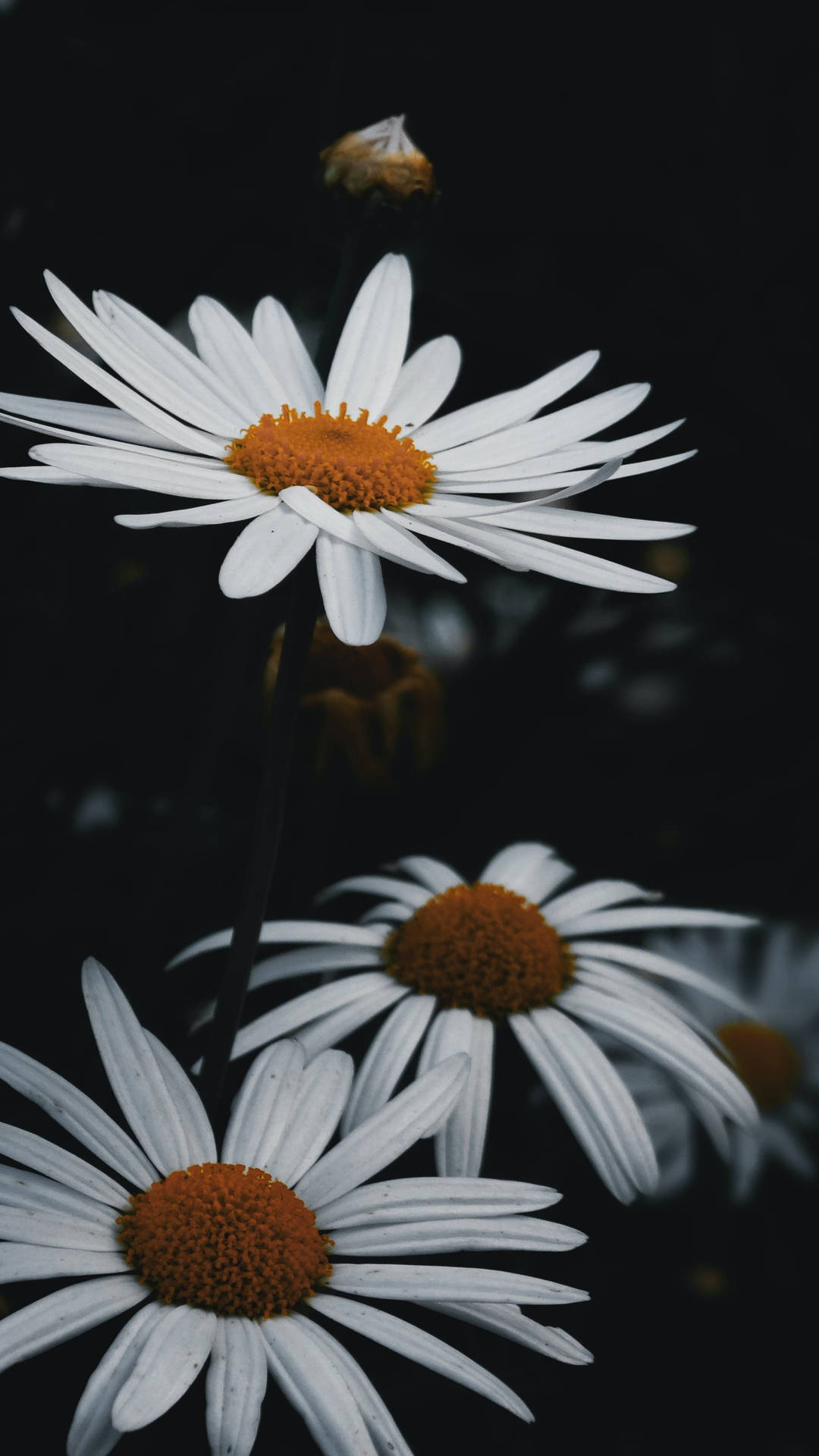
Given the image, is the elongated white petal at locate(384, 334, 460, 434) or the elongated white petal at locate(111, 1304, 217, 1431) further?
the elongated white petal at locate(384, 334, 460, 434)

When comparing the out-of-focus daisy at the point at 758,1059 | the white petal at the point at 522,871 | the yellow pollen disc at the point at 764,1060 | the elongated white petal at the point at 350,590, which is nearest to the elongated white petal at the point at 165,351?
the elongated white petal at the point at 350,590

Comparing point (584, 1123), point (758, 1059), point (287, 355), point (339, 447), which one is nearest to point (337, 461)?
point (339, 447)

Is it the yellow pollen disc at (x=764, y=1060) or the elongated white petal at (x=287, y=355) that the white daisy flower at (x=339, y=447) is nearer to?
the elongated white petal at (x=287, y=355)

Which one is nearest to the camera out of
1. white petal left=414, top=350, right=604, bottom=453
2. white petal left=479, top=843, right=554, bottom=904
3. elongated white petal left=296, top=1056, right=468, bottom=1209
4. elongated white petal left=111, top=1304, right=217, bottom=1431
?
elongated white petal left=111, top=1304, right=217, bottom=1431

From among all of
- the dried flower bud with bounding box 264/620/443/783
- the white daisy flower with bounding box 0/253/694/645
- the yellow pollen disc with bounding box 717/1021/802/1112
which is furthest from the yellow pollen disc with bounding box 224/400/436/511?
the yellow pollen disc with bounding box 717/1021/802/1112

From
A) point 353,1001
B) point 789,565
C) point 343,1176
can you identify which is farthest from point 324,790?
point 789,565

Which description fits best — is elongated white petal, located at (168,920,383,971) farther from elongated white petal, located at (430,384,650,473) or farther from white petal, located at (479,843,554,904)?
elongated white petal, located at (430,384,650,473)

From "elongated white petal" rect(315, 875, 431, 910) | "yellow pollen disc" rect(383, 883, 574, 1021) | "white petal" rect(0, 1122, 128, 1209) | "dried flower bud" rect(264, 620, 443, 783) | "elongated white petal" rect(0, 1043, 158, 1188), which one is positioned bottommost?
"white petal" rect(0, 1122, 128, 1209)

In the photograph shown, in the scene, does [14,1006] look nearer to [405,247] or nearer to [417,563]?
[417,563]

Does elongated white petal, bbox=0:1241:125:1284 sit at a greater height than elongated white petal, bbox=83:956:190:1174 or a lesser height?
lesser
